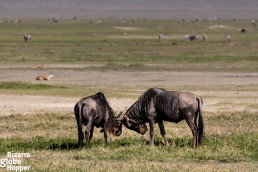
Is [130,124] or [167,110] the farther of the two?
[130,124]

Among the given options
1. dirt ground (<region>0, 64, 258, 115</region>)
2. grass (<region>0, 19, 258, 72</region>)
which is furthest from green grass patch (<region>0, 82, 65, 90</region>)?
grass (<region>0, 19, 258, 72</region>)

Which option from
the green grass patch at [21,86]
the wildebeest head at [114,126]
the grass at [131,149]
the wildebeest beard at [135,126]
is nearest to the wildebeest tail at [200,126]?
the grass at [131,149]

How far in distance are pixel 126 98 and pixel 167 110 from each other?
1111 centimetres

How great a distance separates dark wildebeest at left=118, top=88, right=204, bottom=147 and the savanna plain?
397mm

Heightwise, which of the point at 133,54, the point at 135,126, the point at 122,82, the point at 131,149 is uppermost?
the point at 135,126

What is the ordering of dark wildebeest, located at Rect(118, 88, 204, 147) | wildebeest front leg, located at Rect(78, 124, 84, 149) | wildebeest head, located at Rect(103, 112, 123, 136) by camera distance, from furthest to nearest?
wildebeest head, located at Rect(103, 112, 123, 136), dark wildebeest, located at Rect(118, 88, 204, 147), wildebeest front leg, located at Rect(78, 124, 84, 149)

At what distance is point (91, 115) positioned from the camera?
564 inches

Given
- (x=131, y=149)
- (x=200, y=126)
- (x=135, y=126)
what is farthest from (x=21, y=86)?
(x=131, y=149)

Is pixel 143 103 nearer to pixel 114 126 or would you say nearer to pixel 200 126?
pixel 114 126

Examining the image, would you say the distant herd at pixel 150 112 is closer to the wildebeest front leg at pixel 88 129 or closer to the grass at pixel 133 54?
the wildebeest front leg at pixel 88 129

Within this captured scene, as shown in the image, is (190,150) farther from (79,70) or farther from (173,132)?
(79,70)

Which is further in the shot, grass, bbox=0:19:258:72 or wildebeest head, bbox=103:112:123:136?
grass, bbox=0:19:258:72

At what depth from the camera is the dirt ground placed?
75.6 ft

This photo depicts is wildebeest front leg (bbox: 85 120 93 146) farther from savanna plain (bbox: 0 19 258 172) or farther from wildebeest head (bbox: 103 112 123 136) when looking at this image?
wildebeest head (bbox: 103 112 123 136)
